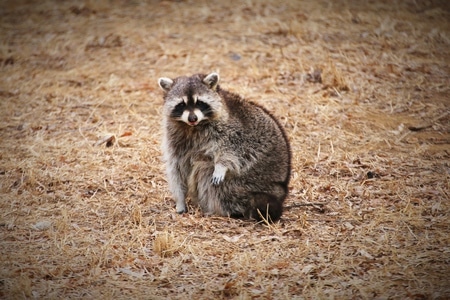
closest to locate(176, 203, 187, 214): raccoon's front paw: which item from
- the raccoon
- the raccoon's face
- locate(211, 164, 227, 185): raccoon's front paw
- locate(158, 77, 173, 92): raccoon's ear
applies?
the raccoon

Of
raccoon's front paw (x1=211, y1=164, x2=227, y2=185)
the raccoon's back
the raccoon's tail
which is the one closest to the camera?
the raccoon's tail

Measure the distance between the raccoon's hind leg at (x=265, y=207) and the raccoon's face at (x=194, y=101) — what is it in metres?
0.74

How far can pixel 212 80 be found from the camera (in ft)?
16.6

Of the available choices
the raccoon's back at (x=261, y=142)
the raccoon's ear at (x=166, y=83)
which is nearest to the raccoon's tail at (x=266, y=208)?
the raccoon's back at (x=261, y=142)

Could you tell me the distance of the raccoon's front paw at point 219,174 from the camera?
4836 millimetres

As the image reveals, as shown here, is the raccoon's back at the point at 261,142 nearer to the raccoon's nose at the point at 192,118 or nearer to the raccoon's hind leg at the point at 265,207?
the raccoon's hind leg at the point at 265,207

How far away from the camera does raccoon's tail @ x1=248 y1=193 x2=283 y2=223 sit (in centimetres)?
473

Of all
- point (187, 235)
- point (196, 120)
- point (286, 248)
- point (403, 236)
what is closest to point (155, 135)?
point (196, 120)

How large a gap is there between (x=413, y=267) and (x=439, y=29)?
556 centimetres

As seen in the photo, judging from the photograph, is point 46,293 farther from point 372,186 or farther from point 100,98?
point 100,98

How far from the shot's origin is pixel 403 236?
4.30 meters

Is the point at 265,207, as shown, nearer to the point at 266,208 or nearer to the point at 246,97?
the point at 266,208

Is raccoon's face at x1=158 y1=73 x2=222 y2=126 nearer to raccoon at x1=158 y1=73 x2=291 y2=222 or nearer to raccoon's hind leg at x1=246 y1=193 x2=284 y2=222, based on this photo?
raccoon at x1=158 y1=73 x2=291 y2=222

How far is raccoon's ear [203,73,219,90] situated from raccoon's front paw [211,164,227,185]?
662 mm
